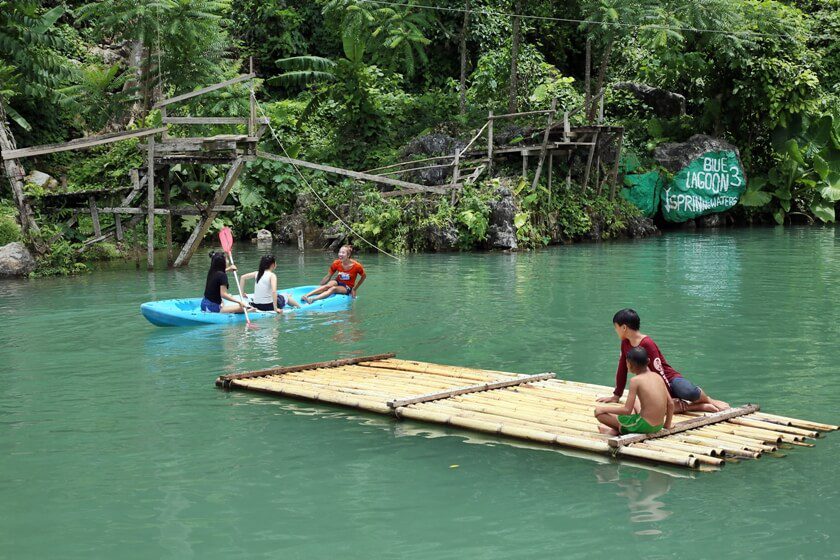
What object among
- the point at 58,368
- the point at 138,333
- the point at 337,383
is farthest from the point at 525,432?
the point at 138,333

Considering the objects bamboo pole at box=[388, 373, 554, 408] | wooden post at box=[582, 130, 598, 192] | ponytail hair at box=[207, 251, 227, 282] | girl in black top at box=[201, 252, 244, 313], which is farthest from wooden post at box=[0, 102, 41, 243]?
wooden post at box=[582, 130, 598, 192]

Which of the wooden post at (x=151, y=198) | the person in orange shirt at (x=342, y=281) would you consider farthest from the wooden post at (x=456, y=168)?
the person in orange shirt at (x=342, y=281)

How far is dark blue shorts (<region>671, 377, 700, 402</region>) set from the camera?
7.82 m

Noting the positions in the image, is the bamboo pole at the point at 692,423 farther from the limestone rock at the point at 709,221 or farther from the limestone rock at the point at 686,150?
the limestone rock at the point at 709,221

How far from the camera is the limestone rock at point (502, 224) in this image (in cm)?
2461

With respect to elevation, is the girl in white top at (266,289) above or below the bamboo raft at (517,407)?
above

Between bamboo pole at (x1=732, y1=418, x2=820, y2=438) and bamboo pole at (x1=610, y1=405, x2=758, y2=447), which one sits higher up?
bamboo pole at (x1=610, y1=405, x2=758, y2=447)

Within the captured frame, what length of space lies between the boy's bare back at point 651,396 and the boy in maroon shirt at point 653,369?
309 mm

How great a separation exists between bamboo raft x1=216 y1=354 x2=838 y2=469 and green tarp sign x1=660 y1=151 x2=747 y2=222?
2084 cm

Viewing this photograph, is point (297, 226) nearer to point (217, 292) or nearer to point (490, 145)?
point (490, 145)

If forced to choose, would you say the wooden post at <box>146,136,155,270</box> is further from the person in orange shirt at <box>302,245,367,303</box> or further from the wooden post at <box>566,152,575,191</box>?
the wooden post at <box>566,152,575,191</box>

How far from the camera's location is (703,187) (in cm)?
2989

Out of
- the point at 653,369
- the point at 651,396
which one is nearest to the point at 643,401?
the point at 651,396

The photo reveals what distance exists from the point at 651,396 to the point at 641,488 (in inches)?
31.8
